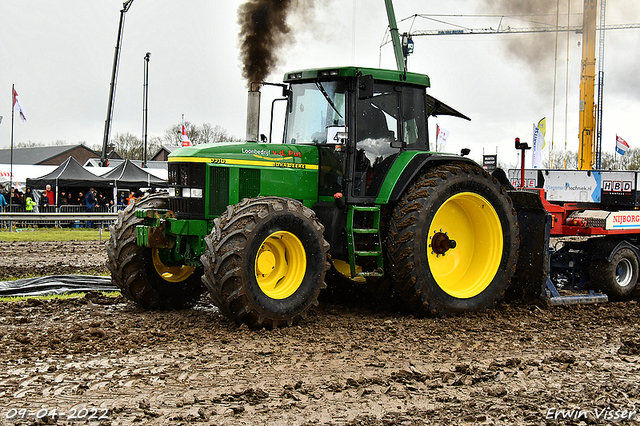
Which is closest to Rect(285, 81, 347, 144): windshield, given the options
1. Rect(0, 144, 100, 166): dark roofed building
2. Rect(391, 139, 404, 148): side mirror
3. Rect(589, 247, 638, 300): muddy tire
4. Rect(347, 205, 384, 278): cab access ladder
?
Rect(391, 139, 404, 148): side mirror

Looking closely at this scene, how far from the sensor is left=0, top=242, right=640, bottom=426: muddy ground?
4535 millimetres

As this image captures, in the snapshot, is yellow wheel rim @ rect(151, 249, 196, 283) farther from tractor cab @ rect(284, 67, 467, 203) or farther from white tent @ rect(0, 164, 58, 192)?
white tent @ rect(0, 164, 58, 192)

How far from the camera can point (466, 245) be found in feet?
28.4

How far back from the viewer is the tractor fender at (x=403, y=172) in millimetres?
7645

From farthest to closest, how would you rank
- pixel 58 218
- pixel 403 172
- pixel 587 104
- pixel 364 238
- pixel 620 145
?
pixel 620 145, pixel 587 104, pixel 58 218, pixel 403 172, pixel 364 238

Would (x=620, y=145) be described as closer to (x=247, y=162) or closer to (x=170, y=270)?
(x=247, y=162)

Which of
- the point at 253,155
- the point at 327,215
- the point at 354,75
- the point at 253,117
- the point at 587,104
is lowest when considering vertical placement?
the point at 327,215

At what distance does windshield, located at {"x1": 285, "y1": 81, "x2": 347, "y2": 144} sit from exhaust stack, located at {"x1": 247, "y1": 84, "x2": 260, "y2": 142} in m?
0.52

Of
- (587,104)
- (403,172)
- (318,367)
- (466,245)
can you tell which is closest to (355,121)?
(403,172)

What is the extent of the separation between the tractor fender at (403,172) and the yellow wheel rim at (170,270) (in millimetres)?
2456

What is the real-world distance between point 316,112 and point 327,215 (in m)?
1.23

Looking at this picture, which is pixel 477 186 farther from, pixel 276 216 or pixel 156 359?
pixel 156 359

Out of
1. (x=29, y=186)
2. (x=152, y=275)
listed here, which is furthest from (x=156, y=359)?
(x=29, y=186)

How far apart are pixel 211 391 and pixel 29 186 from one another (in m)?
25.8
